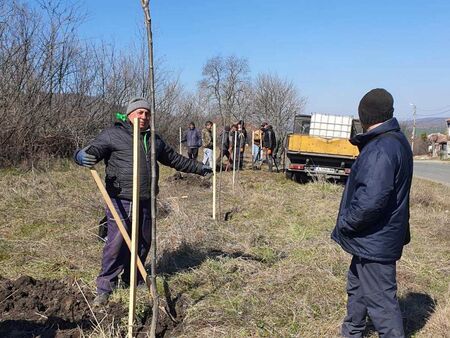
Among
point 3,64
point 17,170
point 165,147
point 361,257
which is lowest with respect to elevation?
point 17,170

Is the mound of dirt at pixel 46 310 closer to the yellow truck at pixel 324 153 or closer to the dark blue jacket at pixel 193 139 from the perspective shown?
the yellow truck at pixel 324 153

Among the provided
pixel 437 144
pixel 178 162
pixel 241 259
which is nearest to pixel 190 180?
pixel 241 259

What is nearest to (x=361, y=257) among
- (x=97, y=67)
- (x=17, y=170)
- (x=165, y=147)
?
(x=165, y=147)

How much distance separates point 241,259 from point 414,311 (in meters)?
1.74

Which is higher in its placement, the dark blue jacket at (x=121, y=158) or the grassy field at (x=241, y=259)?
the dark blue jacket at (x=121, y=158)

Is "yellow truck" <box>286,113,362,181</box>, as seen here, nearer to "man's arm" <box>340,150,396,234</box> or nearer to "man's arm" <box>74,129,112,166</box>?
"man's arm" <box>74,129,112,166</box>

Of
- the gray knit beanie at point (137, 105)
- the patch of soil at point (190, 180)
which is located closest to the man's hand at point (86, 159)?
the gray knit beanie at point (137, 105)

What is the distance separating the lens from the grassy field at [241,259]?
3.44 metres

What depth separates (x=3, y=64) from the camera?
12352 mm

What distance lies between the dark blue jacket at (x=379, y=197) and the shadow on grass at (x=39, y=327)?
1.96 meters

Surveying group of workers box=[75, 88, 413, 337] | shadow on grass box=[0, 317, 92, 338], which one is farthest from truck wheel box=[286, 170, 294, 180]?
shadow on grass box=[0, 317, 92, 338]

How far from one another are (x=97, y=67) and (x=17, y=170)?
7207mm

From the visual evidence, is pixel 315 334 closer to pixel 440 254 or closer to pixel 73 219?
pixel 440 254

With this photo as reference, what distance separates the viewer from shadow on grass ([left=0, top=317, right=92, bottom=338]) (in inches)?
119
